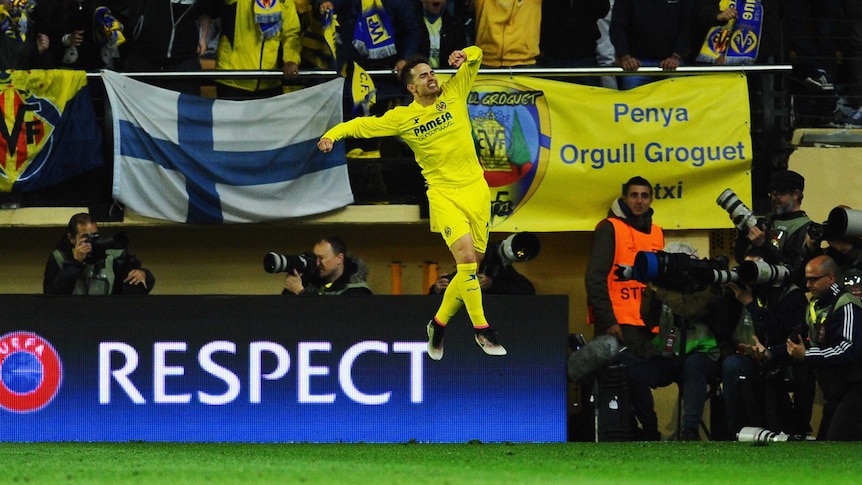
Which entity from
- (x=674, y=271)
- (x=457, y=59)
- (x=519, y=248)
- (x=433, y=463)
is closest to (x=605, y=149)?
(x=674, y=271)

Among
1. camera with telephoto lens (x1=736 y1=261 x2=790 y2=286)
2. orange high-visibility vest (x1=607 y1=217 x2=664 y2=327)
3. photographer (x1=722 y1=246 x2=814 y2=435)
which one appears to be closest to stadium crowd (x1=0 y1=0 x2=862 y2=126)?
orange high-visibility vest (x1=607 y1=217 x2=664 y2=327)

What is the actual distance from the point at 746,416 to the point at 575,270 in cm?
283

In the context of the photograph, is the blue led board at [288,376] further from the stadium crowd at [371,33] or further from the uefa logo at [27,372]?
the stadium crowd at [371,33]

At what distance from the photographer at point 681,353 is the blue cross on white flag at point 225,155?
2835mm

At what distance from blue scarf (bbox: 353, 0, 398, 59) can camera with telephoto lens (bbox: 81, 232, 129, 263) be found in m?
2.75

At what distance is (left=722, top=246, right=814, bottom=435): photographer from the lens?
1216cm

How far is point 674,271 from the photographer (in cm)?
1158

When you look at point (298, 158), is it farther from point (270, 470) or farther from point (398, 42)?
point (270, 470)

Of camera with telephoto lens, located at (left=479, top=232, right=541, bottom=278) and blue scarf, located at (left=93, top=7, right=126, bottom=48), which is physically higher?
blue scarf, located at (left=93, top=7, right=126, bottom=48)

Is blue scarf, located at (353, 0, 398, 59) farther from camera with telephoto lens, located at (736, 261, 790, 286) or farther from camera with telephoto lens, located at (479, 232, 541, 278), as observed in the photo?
camera with telephoto lens, located at (736, 261, 790, 286)

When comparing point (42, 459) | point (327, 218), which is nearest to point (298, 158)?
point (327, 218)

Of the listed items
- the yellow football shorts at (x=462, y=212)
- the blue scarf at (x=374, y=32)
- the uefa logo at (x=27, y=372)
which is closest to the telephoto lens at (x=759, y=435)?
the yellow football shorts at (x=462, y=212)

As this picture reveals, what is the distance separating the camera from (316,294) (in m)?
12.0

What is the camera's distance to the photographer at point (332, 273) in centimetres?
1230
